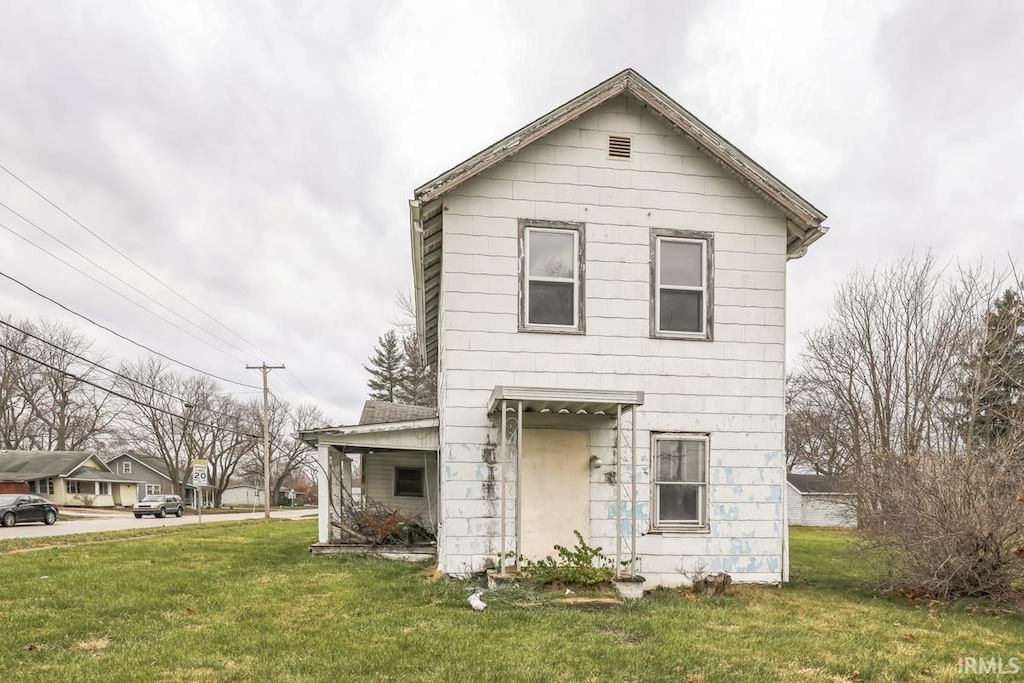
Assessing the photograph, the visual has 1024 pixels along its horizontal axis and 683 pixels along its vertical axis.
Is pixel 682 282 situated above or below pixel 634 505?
above

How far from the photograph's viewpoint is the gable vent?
10.2m

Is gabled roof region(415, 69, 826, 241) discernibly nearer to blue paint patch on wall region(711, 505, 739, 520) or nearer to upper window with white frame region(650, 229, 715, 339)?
upper window with white frame region(650, 229, 715, 339)

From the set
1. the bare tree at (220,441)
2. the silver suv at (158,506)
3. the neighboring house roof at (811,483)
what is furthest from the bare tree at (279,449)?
the neighboring house roof at (811,483)

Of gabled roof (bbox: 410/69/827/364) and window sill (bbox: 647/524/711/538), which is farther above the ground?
gabled roof (bbox: 410/69/827/364)

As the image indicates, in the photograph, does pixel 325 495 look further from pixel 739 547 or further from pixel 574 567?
pixel 739 547

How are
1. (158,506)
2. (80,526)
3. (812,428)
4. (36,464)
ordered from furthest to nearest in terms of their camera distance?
(36,464), (158,506), (812,428), (80,526)

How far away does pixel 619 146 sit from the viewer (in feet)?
33.6

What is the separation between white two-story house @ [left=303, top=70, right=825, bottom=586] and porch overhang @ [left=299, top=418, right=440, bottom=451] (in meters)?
2.68

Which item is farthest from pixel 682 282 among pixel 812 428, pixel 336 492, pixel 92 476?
pixel 92 476

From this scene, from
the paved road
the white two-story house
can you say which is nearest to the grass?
the white two-story house

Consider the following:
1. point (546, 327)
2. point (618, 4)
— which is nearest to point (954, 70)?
point (618, 4)

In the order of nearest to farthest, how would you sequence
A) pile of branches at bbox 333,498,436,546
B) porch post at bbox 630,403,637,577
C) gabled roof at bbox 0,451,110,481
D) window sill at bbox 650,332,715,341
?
porch post at bbox 630,403,637,577 → window sill at bbox 650,332,715,341 → pile of branches at bbox 333,498,436,546 → gabled roof at bbox 0,451,110,481

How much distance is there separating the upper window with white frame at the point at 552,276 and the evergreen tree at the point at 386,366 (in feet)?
144

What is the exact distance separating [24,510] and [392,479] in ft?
68.8
